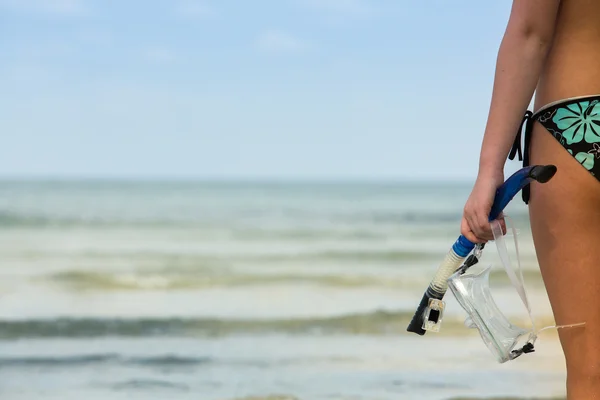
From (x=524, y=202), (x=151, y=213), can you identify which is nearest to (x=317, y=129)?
(x=151, y=213)

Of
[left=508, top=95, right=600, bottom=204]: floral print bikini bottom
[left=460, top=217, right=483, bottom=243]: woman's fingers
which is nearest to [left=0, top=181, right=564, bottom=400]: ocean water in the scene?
[left=460, top=217, right=483, bottom=243]: woman's fingers

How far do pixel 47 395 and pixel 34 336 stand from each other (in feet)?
6.48

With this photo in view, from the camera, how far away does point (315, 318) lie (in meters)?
7.67

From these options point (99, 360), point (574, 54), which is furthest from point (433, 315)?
point (99, 360)

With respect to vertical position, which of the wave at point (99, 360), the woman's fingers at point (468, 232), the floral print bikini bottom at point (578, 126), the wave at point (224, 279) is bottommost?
the woman's fingers at point (468, 232)

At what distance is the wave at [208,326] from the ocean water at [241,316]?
18 mm

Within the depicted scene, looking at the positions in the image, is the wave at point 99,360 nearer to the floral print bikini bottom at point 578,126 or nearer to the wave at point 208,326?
the wave at point 208,326

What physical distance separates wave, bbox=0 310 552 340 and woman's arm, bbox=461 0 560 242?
523cm

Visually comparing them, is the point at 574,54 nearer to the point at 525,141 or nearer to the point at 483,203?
the point at 525,141

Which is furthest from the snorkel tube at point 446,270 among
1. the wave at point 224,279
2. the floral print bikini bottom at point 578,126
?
the wave at point 224,279

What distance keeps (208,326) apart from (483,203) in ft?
18.9

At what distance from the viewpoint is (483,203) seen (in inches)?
68.4

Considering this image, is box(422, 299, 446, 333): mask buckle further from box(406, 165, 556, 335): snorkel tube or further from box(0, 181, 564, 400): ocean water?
box(0, 181, 564, 400): ocean water

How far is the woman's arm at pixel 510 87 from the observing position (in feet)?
5.67
